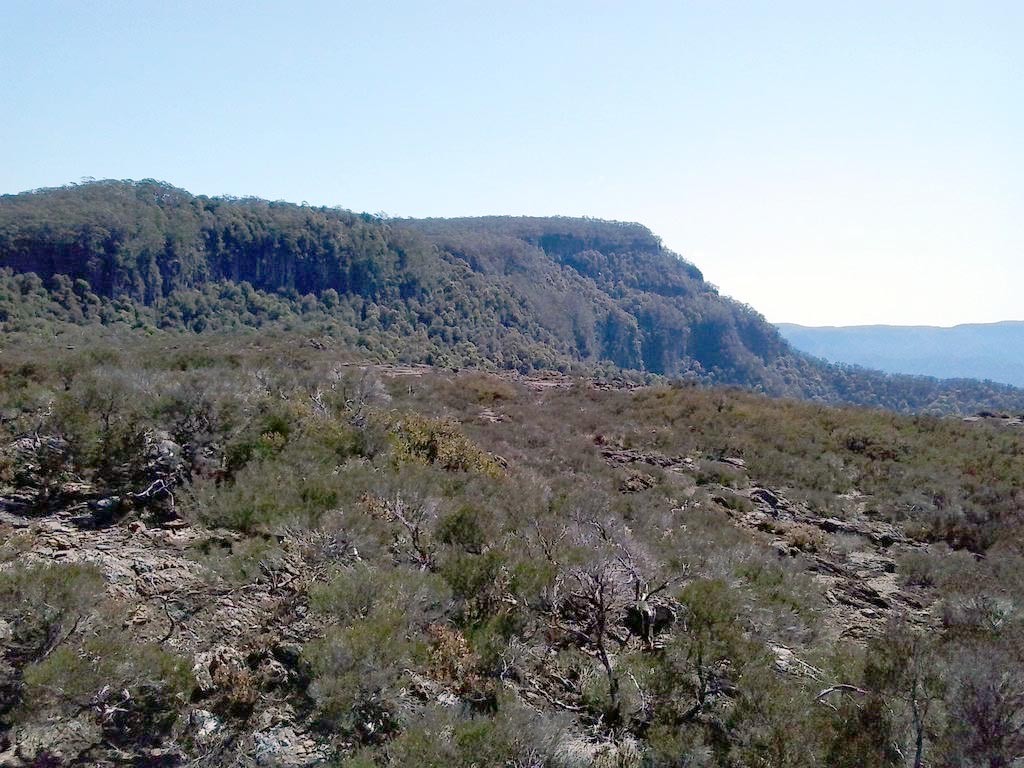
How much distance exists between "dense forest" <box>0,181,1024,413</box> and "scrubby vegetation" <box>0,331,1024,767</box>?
122 ft

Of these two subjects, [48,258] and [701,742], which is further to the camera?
[48,258]

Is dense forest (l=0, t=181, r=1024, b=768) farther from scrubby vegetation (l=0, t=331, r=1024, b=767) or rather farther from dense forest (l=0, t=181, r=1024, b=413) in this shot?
dense forest (l=0, t=181, r=1024, b=413)

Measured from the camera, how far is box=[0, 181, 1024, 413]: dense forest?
59625 mm

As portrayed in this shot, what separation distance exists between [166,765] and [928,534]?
15.2m

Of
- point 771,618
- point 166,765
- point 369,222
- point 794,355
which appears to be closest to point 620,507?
point 771,618

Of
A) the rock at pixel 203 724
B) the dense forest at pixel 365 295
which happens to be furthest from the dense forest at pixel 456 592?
the dense forest at pixel 365 295

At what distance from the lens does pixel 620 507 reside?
37.9 feet

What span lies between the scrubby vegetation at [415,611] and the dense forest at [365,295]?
37.1 m

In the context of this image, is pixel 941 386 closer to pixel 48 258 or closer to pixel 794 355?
pixel 794 355

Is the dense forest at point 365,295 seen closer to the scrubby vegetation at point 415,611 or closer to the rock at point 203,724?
the scrubby vegetation at point 415,611

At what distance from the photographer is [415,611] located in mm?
5668

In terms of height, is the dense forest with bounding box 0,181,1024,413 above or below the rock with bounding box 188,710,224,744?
above

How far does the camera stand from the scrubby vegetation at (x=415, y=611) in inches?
178

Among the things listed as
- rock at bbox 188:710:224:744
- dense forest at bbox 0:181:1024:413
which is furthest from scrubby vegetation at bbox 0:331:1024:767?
dense forest at bbox 0:181:1024:413
